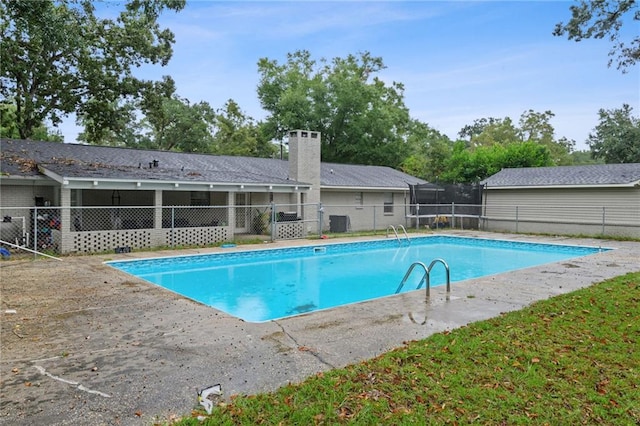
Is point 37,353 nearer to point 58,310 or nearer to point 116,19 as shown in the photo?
point 58,310

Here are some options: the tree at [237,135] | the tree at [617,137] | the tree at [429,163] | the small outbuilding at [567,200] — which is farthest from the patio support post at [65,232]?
the tree at [617,137]

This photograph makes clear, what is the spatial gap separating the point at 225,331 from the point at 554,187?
63.3 feet

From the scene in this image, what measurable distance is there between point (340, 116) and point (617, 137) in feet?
72.7

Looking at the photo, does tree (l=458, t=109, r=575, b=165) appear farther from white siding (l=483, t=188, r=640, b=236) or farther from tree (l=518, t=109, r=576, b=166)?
white siding (l=483, t=188, r=640, b=236)

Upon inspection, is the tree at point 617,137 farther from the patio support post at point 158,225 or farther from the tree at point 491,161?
the patio support post at point 158,225

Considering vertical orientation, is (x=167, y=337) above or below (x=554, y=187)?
below

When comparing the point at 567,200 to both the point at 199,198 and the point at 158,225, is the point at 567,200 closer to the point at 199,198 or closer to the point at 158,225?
the point at 199,198

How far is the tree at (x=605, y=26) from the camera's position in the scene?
23.1 feet

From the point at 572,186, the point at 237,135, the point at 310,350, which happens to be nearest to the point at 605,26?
the point at 310,350

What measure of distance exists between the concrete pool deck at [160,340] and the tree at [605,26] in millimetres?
4135

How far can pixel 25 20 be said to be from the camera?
597 cm

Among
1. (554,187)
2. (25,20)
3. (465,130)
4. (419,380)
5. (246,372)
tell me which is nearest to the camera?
(419,380)

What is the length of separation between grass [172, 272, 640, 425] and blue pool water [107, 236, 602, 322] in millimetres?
3940

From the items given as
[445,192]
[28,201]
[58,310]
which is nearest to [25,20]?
[58,310]
